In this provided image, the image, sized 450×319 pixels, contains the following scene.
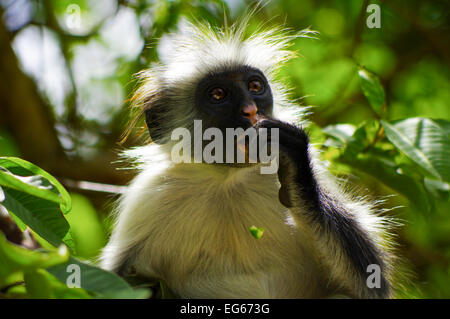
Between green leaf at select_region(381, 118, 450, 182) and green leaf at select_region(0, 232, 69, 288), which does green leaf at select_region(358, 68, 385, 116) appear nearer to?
green leaf at select_region(381, 118, 450, 182)

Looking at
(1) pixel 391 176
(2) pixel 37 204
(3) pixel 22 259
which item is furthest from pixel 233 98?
(3) pixel 22 259

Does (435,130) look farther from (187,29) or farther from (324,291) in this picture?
(187,29)

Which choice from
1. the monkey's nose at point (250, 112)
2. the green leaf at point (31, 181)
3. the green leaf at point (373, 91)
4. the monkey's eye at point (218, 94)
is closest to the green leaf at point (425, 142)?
the green leaf at point (373, 91)

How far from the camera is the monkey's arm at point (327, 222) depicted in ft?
8.82

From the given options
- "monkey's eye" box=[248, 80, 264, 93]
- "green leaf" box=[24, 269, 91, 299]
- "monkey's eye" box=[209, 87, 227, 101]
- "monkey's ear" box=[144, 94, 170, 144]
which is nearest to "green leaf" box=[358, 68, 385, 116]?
"monkey's eye" box=[248, 80, 264, 93]

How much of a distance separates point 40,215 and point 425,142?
72.4 inches

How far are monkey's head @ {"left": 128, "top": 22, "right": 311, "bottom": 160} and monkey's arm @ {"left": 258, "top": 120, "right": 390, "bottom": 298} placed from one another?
33cm

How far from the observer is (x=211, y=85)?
134 inches

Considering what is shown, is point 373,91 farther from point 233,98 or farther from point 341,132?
point 233,98

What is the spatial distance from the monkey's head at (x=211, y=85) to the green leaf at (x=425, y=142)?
760 millimetres

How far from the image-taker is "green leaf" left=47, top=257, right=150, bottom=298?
1558 mm

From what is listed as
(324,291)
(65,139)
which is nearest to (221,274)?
(324,291)
